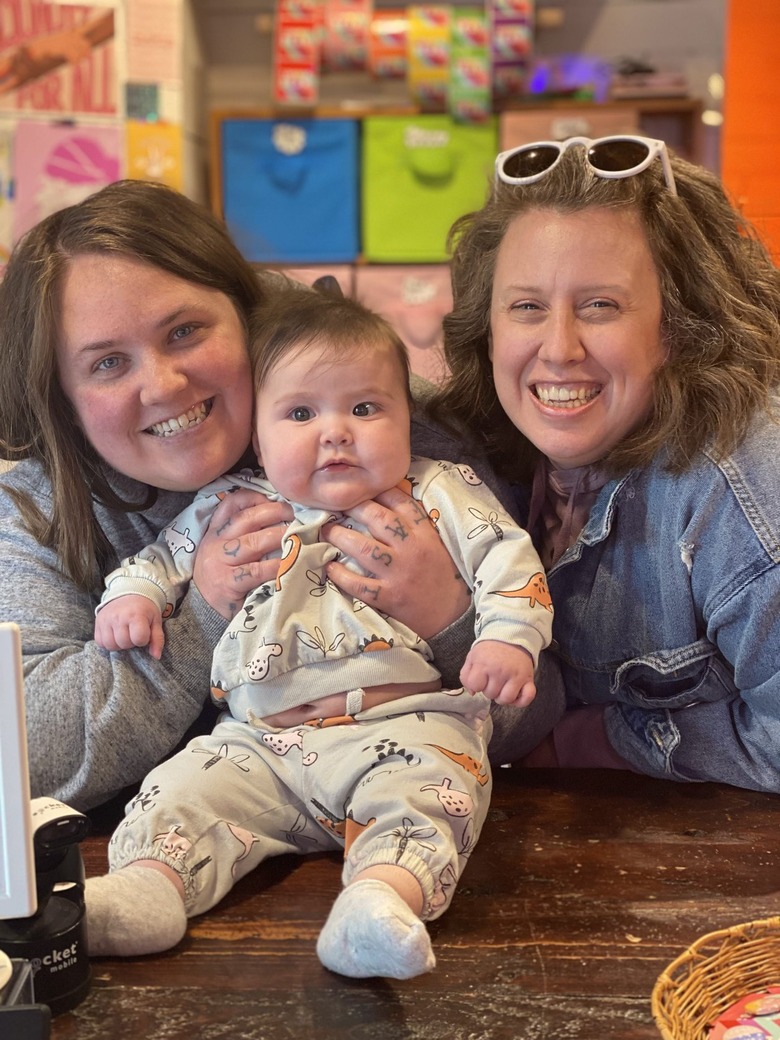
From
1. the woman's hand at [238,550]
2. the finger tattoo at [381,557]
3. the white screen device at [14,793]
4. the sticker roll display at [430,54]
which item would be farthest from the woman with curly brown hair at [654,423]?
the sticker roll display at [430,54]

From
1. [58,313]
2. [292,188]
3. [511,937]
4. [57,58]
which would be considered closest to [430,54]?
[292,188]

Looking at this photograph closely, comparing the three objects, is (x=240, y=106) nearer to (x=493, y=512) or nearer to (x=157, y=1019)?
(x=493, y=512)

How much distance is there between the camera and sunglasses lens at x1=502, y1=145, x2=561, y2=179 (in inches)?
66.8

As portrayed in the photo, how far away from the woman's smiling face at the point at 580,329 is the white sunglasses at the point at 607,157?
6 centimetres

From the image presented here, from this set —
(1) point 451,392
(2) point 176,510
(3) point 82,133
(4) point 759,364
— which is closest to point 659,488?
(4) point 759,364

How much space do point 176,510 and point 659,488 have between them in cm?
73

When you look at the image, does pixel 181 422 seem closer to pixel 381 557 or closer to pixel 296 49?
pixel 381 557

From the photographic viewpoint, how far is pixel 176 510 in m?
1.78

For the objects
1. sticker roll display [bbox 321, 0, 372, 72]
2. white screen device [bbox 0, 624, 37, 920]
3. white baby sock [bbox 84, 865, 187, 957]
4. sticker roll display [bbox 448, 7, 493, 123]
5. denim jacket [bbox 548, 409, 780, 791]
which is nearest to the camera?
white screen device [bbox 0, 624, 37, 920]

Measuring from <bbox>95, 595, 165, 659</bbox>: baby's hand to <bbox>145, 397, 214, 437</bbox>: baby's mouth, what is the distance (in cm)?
24

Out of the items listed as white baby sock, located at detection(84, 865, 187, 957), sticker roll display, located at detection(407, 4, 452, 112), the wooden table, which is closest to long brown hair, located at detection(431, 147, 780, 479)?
the wooden table

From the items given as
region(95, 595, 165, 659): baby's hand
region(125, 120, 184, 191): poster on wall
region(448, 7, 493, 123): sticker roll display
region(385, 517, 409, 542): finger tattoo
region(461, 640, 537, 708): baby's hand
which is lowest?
region(95, 595, 165, 659): baby's hand

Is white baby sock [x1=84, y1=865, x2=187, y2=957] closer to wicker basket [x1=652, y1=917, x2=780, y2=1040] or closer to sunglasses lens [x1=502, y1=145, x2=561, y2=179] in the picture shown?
wicker basket [x1=652, y1=917, x2=780, y2=1040]

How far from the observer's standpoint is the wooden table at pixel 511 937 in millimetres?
1134
